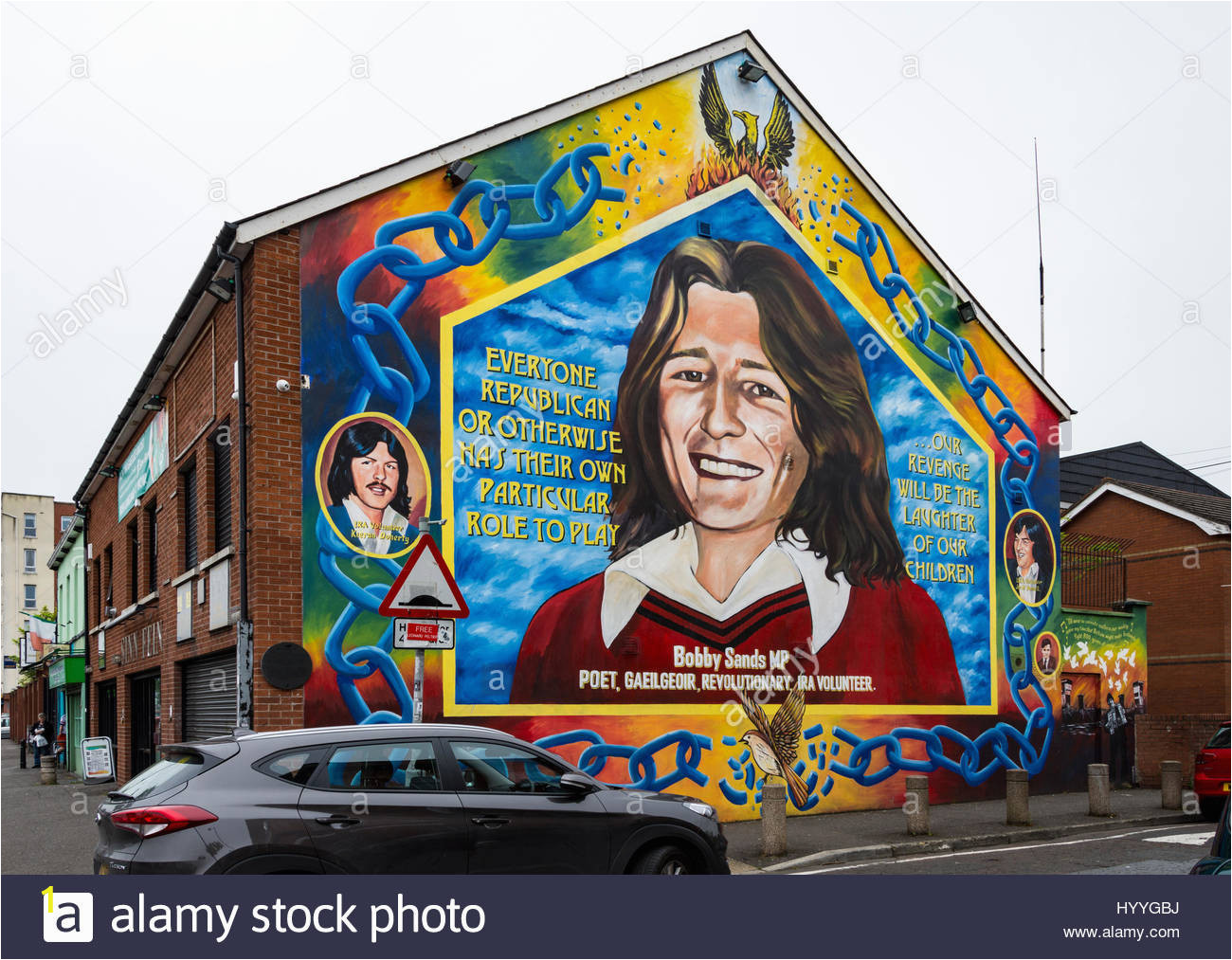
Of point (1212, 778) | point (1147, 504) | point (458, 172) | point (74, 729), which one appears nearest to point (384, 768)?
point (458, 172)

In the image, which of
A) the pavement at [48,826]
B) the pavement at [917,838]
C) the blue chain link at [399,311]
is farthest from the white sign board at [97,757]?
the pavement at [917,838]

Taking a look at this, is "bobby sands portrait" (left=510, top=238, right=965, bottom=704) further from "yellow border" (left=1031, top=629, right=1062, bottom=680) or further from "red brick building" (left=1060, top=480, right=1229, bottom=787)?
"red brick building" (left=1060, top=480, right=1229, bottom=787)

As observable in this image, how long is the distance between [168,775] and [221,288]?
751cm

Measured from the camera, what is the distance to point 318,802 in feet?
24.3

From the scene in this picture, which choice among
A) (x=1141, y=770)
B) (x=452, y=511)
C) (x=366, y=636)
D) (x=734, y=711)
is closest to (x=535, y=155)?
(x=452, y=511)

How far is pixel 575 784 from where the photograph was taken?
27.6ft

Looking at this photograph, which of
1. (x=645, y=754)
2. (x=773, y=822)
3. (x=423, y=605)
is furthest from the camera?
(x=645, y=754)

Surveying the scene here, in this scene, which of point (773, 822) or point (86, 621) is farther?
point (86, 621)

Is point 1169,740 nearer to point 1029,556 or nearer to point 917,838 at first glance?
point 1029,556

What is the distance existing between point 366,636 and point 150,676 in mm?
8489

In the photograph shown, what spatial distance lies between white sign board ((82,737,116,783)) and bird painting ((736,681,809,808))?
1135 centimetres

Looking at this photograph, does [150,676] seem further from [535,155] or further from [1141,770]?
[1141,770]

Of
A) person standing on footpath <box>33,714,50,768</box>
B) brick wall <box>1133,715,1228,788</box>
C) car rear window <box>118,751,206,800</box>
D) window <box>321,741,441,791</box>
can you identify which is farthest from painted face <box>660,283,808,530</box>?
person standing on footpath <box>33,714,50,768</box>

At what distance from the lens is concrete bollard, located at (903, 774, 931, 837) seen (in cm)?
1377
